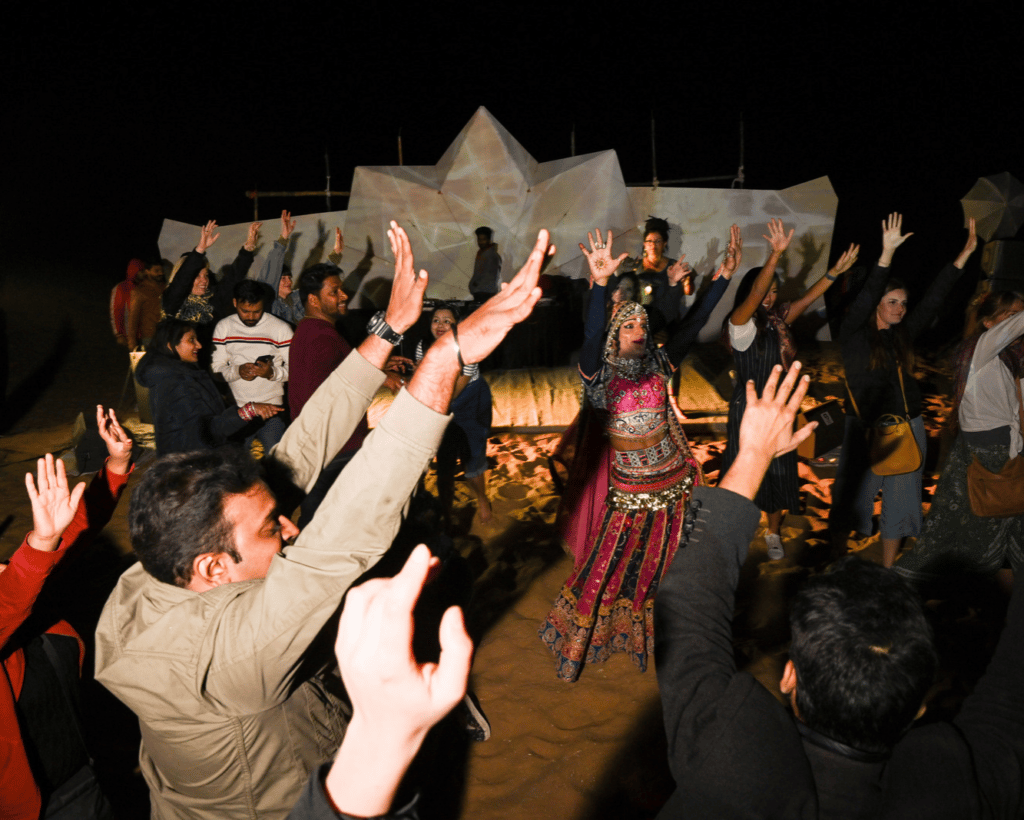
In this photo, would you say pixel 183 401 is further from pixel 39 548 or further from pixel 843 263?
pixel 843 263

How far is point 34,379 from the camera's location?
10.6 metres

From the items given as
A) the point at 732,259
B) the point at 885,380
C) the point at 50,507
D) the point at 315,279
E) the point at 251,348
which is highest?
the point at 732,259

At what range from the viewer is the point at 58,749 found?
1.80m

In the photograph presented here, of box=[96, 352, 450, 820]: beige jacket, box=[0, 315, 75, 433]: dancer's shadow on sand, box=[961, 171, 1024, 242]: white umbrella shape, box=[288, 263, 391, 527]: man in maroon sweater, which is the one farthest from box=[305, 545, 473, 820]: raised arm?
box=[961, 171, 1024, 242]: white umbrella shape

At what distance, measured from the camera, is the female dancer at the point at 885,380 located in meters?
3.80

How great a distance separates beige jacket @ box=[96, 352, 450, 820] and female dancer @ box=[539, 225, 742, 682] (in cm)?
190

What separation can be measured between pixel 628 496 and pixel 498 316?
2.12 metres

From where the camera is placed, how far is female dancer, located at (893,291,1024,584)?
3229mm

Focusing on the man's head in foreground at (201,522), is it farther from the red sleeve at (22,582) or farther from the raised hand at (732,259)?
the raised hand at (732,259)

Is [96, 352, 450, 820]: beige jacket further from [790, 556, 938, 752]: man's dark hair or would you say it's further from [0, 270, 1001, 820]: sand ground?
[790, 556, 938, 752]: man's dark hair

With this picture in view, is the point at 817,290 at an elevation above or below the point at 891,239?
below

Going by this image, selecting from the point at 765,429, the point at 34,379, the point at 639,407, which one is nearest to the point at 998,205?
the point at 639,407

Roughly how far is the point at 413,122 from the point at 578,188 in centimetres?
1236

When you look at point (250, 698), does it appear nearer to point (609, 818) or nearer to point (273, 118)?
point (609, 818)
